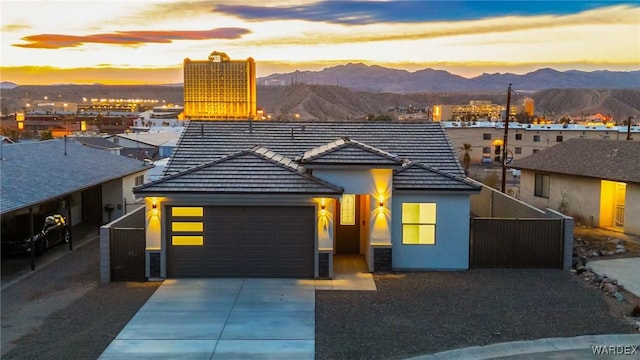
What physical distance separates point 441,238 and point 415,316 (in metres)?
4.24

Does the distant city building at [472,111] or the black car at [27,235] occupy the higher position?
the distant city building at [472,111]

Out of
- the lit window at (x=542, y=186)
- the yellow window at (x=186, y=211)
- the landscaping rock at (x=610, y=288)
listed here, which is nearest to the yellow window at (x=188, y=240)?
the yellow window at (x=186, y=211)

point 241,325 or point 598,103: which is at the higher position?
point 598,103

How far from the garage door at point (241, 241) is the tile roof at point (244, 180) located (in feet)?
1.78

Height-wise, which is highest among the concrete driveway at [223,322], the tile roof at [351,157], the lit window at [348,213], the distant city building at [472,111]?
the distant city building at [472,111]

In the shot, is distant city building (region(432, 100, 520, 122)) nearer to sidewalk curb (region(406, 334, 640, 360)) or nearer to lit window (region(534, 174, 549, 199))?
lit window (region(534, 174, 549, 199))

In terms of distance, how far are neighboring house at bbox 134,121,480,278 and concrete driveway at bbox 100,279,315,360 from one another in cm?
64

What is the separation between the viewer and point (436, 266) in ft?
54.6

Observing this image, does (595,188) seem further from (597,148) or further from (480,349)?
(480,349)

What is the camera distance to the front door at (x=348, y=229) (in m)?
18.8

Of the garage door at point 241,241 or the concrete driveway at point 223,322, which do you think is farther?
the garage door at point 241,241

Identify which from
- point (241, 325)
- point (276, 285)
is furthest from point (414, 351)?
point (276, 285)

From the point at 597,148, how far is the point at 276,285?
1782 cm

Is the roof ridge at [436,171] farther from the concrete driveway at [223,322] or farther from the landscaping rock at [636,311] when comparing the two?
the landscaping rock at [636,311]
